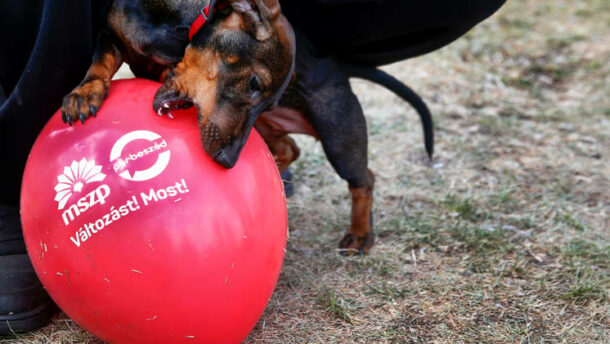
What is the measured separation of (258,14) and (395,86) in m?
1.29

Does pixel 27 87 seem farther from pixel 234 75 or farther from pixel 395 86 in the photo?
pixel 395 86

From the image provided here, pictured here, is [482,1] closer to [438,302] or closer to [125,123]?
[438,302]

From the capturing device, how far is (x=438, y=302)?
2889 millimetres

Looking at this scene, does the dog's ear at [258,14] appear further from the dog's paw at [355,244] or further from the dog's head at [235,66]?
the dog's paw at [355,244]

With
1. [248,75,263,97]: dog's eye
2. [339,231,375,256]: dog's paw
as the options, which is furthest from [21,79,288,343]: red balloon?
[339,231,375,256]: dog's paw

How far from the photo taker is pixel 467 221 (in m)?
3.65

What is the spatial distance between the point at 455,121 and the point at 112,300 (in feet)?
11.9

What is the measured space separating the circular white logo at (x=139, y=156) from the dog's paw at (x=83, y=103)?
0.19m

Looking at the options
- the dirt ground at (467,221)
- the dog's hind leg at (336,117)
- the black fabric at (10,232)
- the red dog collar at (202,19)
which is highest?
the red dog collar at (202,19)

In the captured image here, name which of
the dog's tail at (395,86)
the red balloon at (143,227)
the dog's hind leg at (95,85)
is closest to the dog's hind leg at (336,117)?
the dog's tail at (395,86)

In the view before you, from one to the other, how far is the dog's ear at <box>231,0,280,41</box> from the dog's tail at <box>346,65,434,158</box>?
901 mm

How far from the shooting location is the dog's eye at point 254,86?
2.31 meters

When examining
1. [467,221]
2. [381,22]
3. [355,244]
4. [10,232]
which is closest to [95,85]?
[10,232]

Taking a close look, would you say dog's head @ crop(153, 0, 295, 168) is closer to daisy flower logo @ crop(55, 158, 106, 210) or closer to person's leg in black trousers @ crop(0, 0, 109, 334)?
daisy flower logo @ crop(55, 158, 106, 210)
